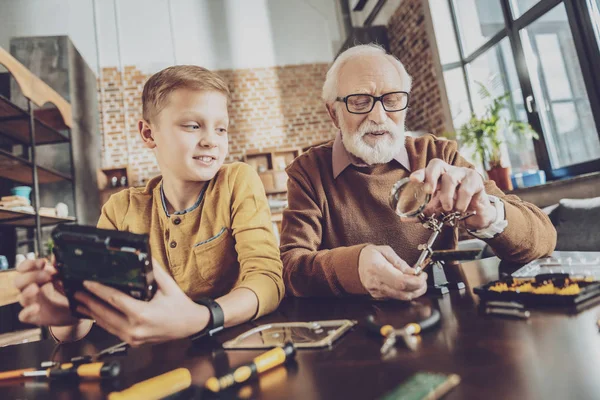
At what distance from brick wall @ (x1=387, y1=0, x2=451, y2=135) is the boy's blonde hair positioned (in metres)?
3.87

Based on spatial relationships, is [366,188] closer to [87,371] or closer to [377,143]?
[377,143]

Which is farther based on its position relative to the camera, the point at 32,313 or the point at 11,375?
the point at 32,313

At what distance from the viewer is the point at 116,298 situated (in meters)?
0.58

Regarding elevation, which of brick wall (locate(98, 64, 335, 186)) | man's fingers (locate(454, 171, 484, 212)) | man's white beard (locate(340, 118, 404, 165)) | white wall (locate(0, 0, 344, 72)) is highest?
white wall (locate(0, 0, 344, 72))

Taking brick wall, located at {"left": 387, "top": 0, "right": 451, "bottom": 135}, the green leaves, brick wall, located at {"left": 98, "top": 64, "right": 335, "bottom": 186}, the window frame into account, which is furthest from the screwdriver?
brick wall, located at {"left": 98, "top": 64, "right": 335, "bottom": 186}

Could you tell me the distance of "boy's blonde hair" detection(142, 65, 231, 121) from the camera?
1.12 m

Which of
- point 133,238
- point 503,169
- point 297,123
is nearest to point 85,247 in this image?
point 133,238

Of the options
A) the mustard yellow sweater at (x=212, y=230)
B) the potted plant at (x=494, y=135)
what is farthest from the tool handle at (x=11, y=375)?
the potted plant at (x=494, y=135)

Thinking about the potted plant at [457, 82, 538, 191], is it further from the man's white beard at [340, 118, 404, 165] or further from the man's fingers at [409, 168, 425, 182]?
the man's fingers at [409, 168, 425, 182]

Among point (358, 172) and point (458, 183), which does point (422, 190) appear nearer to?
point (458, 183)

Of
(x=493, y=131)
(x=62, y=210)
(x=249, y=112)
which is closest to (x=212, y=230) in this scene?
(x=493, y=131)

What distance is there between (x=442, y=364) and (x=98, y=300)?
0.51 metres

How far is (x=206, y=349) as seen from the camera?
1.98 ft

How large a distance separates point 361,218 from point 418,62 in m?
4.25
